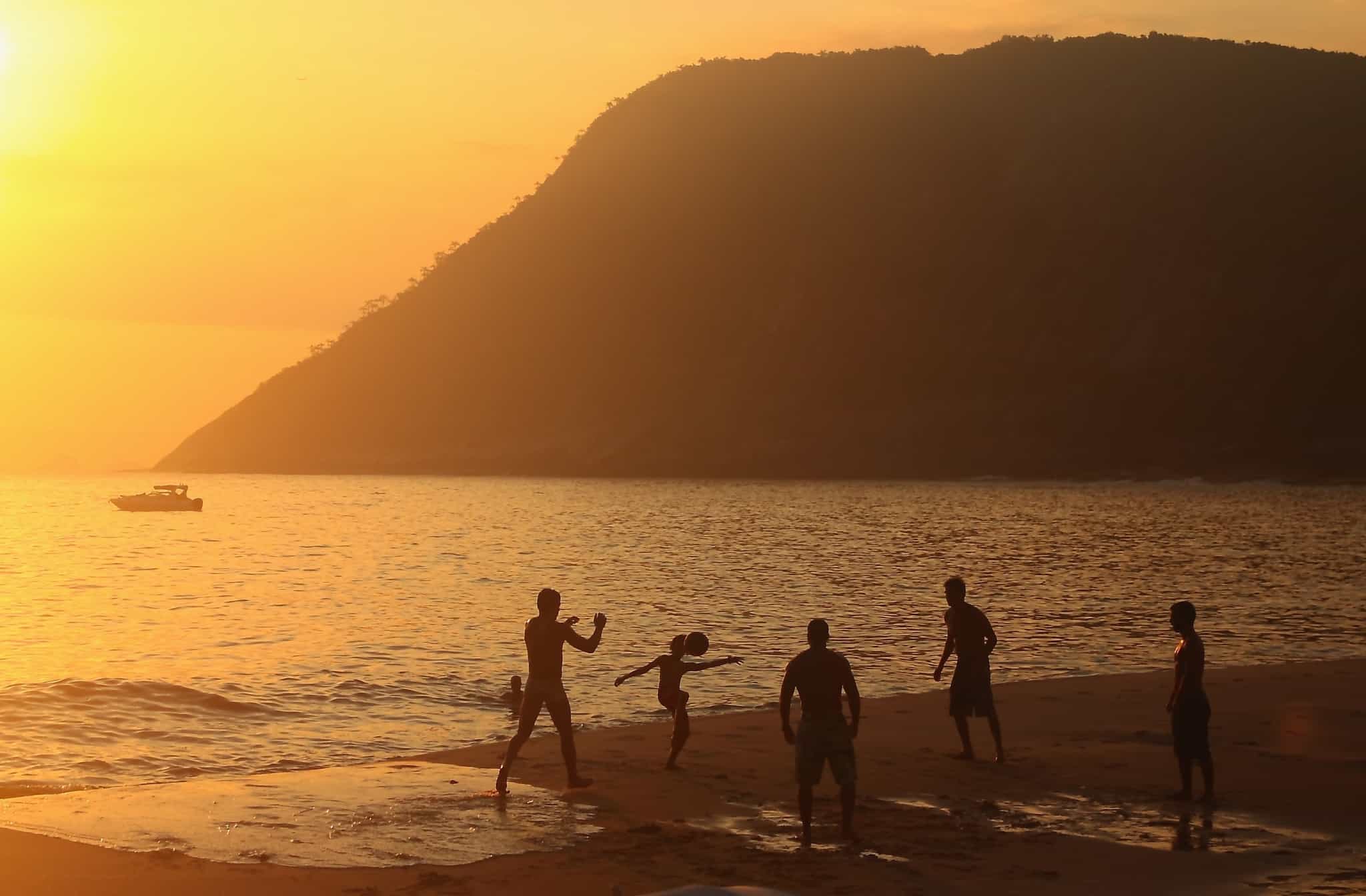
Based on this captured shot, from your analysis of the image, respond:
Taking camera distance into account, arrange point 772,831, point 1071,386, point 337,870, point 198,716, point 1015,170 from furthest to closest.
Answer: point 1015,170, point 1071,386, point 198,716, point 772,831, point 337,870

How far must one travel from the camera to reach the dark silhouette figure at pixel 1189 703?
15062 millimetres

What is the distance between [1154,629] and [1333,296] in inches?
5977

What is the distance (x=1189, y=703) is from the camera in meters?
15.1

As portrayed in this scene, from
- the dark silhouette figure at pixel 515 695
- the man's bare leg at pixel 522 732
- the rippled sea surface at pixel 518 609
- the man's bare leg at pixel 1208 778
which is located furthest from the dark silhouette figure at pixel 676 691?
the man's bare leg at pixel 1208 778

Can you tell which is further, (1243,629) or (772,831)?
(1243,629)

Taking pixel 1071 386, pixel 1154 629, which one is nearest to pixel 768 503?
pixel 1071 386

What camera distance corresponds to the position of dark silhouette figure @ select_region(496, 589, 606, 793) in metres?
15.7

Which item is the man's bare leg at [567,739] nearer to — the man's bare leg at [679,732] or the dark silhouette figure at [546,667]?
the dark silhouette figure at [546,667]

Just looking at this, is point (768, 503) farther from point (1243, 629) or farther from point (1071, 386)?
point (1243, 629)

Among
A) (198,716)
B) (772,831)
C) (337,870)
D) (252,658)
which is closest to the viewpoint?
(337,870)

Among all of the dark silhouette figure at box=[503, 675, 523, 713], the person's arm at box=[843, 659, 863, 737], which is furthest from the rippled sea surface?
the person's arm at box=[843, 659, 863, 737]

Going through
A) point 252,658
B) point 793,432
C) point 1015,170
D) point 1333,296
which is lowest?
point 252,658

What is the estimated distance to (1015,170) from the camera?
199125 mm

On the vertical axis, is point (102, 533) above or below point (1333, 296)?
below
